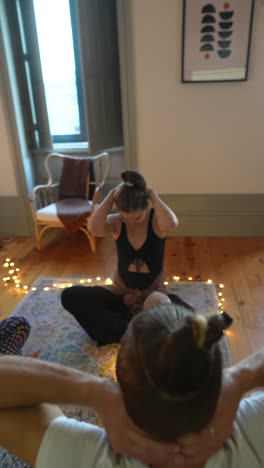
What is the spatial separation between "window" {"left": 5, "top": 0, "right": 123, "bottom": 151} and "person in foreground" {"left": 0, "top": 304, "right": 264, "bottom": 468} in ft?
9.15

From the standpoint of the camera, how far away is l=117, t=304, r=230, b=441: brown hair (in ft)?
1.25

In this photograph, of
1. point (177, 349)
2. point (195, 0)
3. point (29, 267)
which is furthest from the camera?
point (29, 267)

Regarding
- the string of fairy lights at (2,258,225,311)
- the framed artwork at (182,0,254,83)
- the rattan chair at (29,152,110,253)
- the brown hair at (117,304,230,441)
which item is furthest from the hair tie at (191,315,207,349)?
the framed artwork at (182,0,254,83)

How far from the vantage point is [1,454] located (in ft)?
4.31

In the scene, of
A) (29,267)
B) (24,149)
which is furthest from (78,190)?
(29,267)

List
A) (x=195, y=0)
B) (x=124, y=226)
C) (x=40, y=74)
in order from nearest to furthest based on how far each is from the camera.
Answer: (x=124, y=226), (x=195, y=0), (x=40, y=74)

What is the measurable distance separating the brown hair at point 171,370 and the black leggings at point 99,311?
4.25 ft

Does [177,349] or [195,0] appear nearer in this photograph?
[177,349]

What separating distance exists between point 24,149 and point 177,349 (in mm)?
3170

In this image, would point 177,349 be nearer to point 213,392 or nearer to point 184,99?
point 213,392

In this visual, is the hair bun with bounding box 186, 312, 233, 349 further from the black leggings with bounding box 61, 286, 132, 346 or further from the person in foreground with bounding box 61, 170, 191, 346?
the black leggings with bounding box 61, 286, 132, 346

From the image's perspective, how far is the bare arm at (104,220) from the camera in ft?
5.71

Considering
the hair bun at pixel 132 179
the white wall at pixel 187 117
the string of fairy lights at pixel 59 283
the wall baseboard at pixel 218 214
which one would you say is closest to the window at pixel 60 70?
the white wall at pixel 187 117

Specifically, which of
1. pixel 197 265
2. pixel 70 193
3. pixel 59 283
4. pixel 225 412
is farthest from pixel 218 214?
pixel 225 412
